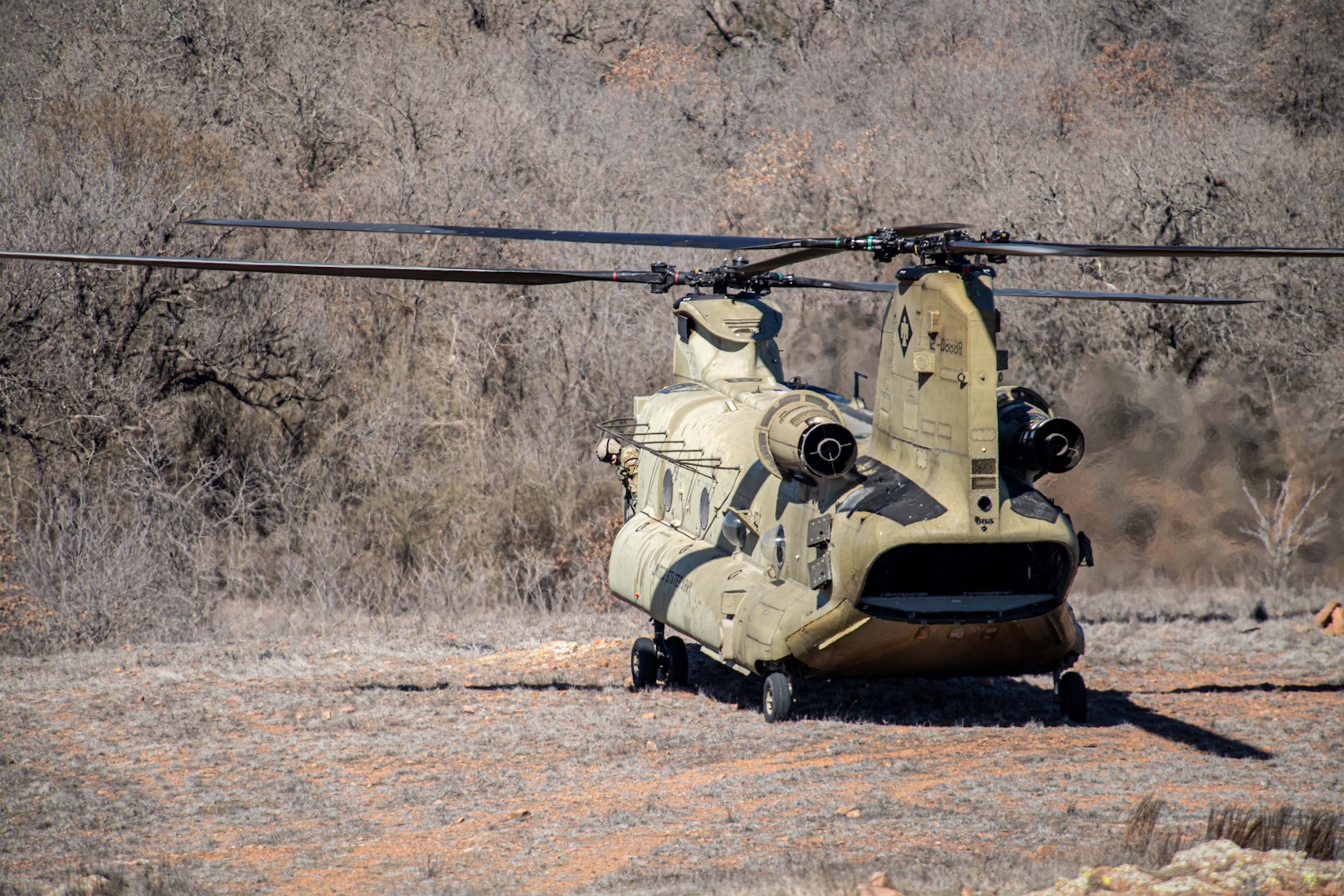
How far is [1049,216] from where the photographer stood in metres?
28.1

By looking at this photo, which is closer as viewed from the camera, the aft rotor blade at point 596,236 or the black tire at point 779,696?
the aft rotor blade at point 596,236

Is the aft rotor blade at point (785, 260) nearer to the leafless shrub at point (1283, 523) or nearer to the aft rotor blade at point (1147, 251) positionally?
the aft rotor blade at point (1147, 251)

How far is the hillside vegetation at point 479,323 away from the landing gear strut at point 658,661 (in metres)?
6.84

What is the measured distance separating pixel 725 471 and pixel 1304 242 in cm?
1814

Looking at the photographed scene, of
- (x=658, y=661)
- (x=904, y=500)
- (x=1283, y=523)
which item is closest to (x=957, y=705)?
(x=658, y=661)

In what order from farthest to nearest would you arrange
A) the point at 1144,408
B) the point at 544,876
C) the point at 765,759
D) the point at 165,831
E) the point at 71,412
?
the point at 71,412
the point at 1144,408
the point at 765,759
the point at 165,831
the point at 544,876

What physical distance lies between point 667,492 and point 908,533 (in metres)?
4.87

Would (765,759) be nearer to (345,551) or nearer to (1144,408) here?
(1144,408)

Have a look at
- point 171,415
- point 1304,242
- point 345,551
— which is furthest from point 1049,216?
point 171,415

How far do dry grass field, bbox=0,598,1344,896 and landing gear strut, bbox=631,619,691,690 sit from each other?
0.90ft

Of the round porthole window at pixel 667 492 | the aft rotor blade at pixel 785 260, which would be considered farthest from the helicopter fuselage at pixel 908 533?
the round porthole window at pixel 667 492

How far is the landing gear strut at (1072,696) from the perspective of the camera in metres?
12.3

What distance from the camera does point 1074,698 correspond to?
12273mm

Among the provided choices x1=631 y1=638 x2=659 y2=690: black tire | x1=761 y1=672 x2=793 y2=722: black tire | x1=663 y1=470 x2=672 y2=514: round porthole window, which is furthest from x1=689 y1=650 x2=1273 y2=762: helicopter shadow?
x1=663 y1=470 x2=672 y2=514: round porthole window
